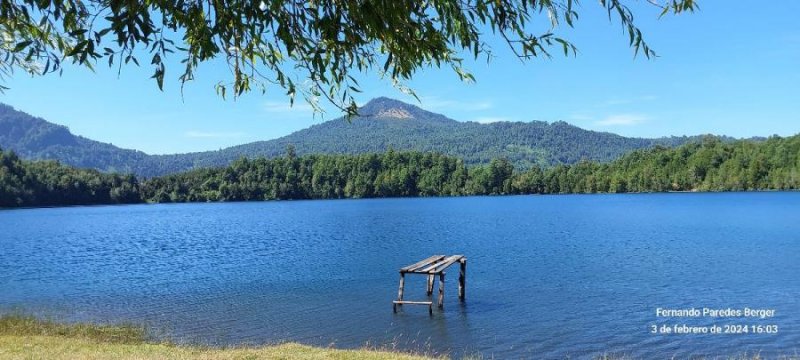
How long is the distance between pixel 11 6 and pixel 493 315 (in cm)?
2061

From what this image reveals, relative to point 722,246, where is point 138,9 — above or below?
above

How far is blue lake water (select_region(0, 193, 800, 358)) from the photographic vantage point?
2017cm

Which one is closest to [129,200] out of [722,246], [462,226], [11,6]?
[462,226]

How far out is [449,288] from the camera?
1169 inches

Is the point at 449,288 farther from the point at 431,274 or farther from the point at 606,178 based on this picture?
the point at 606,178

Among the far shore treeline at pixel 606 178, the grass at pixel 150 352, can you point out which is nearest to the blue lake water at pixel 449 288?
the grass at pixel 150 352

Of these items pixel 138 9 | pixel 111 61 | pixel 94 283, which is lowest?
pixel 94 283

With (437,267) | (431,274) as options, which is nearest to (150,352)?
(431,274)

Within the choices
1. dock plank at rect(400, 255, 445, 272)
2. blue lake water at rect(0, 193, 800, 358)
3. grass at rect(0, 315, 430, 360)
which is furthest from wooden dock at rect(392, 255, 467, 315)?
grass at rect(0, 315, 430, 360)

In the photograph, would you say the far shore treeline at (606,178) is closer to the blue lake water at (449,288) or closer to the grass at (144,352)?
the blue lake water at (449,288)

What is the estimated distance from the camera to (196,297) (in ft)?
95.6

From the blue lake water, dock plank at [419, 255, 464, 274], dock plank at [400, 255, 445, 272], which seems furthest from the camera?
dock plank at [400, 255, 445, 272]

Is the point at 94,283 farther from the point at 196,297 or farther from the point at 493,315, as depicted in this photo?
the point at 493,315

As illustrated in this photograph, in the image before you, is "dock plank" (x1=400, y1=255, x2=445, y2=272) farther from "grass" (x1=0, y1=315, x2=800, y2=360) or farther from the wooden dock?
"grass" (x1=0, y1=315, x2=800, y2=360)
